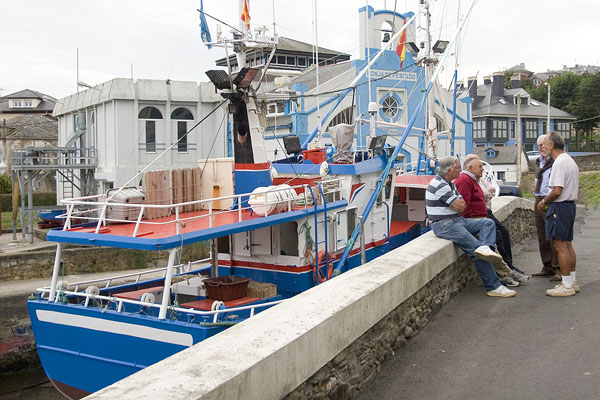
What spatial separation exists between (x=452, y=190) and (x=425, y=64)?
10.7m

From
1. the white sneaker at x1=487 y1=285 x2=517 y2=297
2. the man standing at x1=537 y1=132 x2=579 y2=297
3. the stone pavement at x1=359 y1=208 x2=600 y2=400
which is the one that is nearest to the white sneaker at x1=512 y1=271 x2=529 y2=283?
the stone pavement at x1=359 y1=208 x2=600 y2=400

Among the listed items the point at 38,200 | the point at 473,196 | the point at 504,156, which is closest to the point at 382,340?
the point at 473,196

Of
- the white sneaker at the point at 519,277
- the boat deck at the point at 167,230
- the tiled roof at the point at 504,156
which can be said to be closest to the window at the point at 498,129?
the tiled roof at the point at 504,156

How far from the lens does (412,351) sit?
5.75m

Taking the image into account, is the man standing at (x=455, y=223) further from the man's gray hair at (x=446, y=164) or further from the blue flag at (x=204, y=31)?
the blue flag at (x=204, y=31)

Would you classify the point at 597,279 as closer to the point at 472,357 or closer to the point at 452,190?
the point at 452,190

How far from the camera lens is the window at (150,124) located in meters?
27.8

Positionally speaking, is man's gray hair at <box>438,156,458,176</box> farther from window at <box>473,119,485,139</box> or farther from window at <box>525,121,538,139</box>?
window at <box>525,121,538,139</box>

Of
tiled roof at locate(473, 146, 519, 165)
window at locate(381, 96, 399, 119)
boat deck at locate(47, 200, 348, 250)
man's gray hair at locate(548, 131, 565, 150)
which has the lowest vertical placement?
boat deck at locate(47, 200, 348, 250)

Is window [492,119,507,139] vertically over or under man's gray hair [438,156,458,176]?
over

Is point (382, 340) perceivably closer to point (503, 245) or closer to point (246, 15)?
point (503, 245)

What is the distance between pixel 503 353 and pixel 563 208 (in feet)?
7.79

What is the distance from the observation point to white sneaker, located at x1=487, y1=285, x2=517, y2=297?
294 inches

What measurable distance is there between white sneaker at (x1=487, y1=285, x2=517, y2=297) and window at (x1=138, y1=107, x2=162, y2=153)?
22.4m
